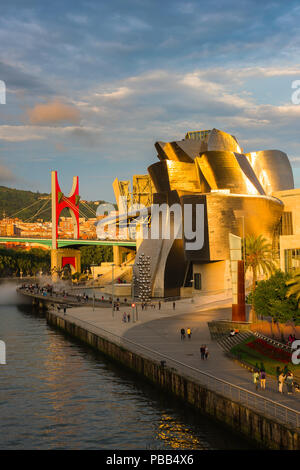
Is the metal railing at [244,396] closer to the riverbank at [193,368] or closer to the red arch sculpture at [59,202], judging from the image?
the riverbank at [193,368]

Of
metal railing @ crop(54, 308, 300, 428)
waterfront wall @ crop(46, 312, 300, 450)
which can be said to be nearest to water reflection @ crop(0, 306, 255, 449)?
waterfront wall @ crop(46, 312, 300, 450)

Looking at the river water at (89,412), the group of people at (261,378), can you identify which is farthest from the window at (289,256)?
the group of people at (261,378)

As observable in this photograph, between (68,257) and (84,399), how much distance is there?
107 m

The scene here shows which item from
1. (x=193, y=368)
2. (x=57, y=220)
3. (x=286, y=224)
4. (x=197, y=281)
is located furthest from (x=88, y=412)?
(x=57, y=220)

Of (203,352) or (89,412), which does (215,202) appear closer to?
(203,352)

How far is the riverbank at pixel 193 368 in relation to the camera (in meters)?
19.3

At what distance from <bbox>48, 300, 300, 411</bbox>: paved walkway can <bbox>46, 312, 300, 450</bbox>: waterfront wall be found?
60 cm

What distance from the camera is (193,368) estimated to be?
86.7 ft

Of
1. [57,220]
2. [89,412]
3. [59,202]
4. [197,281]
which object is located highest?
[59,202]

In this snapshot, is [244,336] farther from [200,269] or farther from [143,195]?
[143,195]

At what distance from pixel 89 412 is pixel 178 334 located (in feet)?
51.5

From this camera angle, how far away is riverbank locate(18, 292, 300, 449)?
19312 mm

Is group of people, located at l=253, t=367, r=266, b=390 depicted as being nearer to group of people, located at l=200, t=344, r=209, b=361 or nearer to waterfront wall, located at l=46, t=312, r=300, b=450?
waterfront wall, located at l=46, t=312, r=300, b=450
